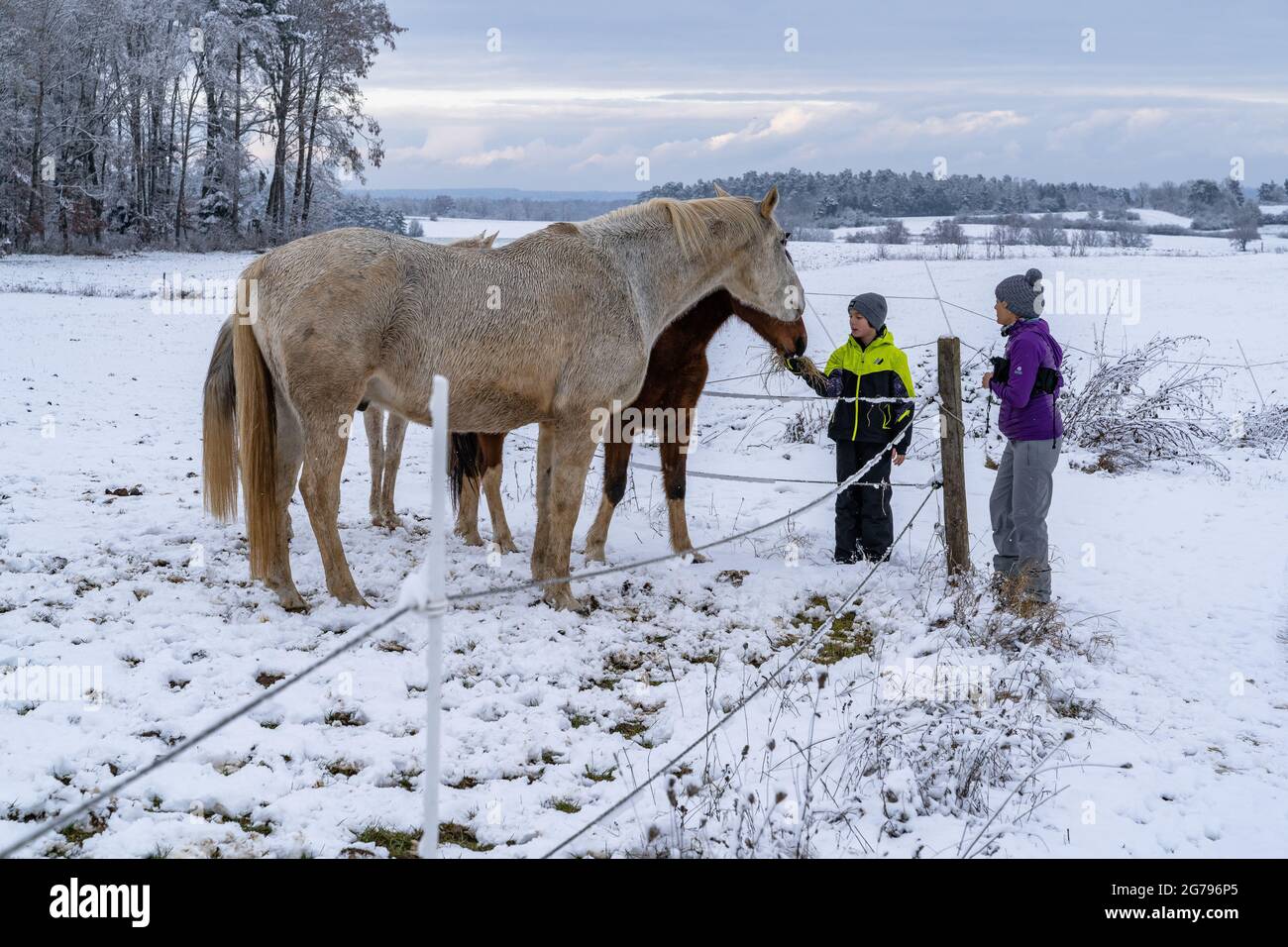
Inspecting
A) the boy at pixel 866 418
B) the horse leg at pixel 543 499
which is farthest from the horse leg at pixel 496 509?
the boy at pixel 866 418

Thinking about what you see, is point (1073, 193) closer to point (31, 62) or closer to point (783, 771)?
point (31, 62)

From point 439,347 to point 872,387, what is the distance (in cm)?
305

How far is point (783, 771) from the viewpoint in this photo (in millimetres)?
3781

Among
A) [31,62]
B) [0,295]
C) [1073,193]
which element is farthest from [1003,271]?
[1073,193]

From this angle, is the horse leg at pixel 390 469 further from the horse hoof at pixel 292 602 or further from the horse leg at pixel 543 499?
the horse hoof at pixel 292 602

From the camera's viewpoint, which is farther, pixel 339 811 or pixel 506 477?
pixel 506 477

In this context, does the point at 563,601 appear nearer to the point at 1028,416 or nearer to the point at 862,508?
the point at 862,508

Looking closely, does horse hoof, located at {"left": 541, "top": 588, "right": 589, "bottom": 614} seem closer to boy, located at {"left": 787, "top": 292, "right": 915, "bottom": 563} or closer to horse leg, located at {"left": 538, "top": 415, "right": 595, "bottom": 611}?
horse leg, located at {"left": 538, "top": 415, "right": 595, "bottom": 611}

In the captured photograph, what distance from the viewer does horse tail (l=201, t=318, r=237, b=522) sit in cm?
536

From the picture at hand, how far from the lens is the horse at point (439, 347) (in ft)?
16.3

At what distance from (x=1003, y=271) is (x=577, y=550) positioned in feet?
47.4

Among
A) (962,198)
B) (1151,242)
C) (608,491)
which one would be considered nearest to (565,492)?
(608,491)

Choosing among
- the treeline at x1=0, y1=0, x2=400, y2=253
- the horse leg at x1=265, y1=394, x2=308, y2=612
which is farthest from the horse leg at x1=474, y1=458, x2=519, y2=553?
the treeline at x1=0, y1=0, x2=400, y2=253

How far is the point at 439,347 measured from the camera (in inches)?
201
